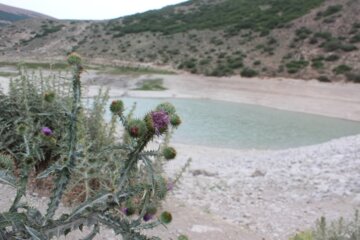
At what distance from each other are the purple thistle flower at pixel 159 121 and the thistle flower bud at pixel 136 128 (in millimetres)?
50

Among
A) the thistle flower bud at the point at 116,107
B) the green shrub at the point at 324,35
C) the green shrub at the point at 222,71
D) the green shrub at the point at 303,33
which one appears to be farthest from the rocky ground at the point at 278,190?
the green shrub at the point at 303,33

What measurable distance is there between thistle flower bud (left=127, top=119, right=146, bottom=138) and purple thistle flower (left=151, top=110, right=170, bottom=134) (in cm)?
5

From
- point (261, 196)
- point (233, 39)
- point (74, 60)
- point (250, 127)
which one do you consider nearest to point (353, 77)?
point (250, 127)

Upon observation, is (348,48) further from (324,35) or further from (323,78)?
(323,78)

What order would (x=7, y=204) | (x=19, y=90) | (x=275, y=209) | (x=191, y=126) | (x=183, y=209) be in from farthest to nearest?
(x=191, y=126), (x=275, y=209), (x=19, y=90), (x=183, y=209), (x=7, y=204)

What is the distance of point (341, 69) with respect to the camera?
34062 mm

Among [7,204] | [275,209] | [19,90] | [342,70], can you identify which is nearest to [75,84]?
[7,204]

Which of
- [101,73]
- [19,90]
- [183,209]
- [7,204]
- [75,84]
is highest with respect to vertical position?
[75,84]

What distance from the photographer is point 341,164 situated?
32.4 feet

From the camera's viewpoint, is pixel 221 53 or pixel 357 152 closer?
pixel 357 152

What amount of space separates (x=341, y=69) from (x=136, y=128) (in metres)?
33.6

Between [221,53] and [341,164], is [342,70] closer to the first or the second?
[221,53]

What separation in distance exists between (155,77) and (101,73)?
4.01 m

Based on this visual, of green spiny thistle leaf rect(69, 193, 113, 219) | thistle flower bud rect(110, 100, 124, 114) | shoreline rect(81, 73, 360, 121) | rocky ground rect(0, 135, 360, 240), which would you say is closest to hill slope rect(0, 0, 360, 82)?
shoreline rect(81, 73, 360, 121)
